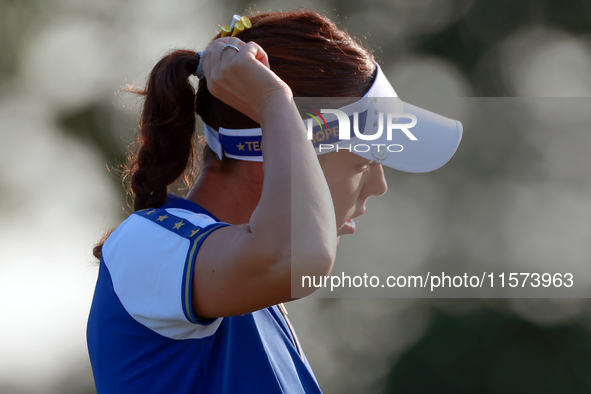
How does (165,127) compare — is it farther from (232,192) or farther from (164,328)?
(164,328)

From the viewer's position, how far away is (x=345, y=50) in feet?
4.71

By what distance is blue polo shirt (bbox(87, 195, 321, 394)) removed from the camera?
0.98 m

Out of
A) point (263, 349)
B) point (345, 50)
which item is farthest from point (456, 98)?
point (263, 349)

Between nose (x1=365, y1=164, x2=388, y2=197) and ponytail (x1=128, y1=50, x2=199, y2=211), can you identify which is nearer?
ponytail (x1=128, y1=50, x2=199, y2=211)

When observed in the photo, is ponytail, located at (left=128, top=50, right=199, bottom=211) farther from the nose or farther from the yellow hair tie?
the nose

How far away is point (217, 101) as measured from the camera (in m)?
1.42

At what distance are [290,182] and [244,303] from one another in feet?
0.77

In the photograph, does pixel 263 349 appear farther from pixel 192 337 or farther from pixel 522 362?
pixel 522 362

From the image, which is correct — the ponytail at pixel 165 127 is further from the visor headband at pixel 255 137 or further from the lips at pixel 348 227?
the lips at pixel 348 227

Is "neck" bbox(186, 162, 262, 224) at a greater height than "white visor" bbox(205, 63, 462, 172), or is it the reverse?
"white visor" bbox(205, 63, 462, 172)

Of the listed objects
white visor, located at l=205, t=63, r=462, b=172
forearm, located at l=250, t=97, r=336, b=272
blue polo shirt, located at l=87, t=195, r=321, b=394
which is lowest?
blue polo shirt, located at l=87, t=195, r=321, b=394

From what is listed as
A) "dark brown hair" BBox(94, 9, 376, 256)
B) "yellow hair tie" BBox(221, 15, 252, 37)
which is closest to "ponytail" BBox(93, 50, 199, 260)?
"dark brown hair" BBox(94, 9, 376, 256)

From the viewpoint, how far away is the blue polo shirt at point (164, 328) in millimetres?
981

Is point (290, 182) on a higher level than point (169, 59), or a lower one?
lower
